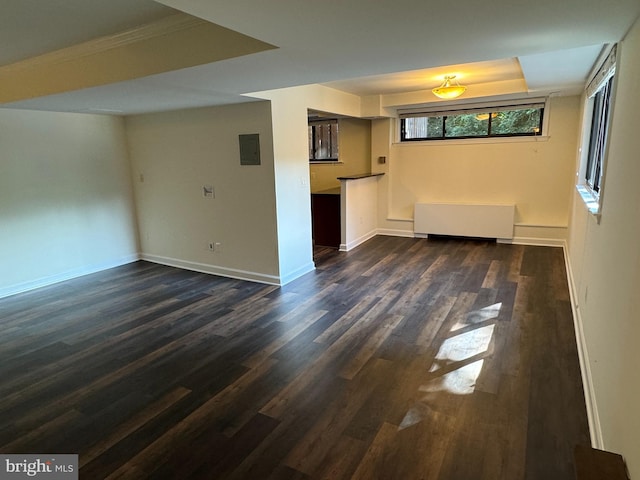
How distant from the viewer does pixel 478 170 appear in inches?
239

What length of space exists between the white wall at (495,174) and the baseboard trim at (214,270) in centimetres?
314

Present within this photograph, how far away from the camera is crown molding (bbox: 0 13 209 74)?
2.41 m

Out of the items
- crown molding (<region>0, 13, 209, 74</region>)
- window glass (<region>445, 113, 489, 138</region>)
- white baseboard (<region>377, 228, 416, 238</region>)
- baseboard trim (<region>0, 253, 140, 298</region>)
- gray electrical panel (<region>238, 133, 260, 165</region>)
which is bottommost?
baseboard trim (<region>0, 253, 140, 298</region>)

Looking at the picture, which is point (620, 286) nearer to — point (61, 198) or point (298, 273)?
point (298, 273)

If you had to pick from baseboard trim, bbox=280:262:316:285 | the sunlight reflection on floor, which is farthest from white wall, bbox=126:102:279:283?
the sunlight reflection on floor

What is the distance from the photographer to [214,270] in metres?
4.94

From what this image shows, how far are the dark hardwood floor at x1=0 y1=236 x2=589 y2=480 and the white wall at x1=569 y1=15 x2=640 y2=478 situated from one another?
0.34m

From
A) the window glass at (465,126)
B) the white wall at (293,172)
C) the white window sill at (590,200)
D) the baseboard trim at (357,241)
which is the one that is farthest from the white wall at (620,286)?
the window glass at (465,126)

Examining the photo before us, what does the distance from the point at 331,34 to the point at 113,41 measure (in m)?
1.75

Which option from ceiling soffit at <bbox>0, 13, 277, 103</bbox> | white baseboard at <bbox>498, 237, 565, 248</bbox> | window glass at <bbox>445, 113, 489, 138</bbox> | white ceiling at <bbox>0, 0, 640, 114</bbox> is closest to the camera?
white ceiling at <bbox>0, 0, 640, 114</bbox>

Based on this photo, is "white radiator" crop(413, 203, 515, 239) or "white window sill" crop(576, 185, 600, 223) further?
"white radiator" crop(413, 203, 515, 239)

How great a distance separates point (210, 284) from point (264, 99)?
2.19 m

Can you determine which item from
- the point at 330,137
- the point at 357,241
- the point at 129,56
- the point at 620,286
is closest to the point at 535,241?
the point at 357,241

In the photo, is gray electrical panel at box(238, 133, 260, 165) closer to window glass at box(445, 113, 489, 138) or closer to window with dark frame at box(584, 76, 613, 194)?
window with dark frame at box(584, 76, 613, 194)
